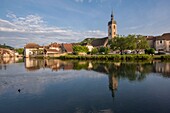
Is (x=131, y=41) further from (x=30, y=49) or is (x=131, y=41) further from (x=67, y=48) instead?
(x=30, y=49)

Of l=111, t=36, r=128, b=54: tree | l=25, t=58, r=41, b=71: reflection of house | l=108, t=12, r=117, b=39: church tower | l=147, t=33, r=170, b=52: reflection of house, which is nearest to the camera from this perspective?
l=25, t=58, r=41, b=71: reflection of house

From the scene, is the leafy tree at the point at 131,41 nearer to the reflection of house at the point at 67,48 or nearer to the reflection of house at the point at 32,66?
the reflection of house at the point at 32,66

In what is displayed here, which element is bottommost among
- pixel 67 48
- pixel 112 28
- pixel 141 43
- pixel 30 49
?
pixel 30 49

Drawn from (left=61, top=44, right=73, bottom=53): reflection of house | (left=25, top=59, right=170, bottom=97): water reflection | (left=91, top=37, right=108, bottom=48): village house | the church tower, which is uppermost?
the church tower

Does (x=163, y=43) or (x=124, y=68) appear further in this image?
(x=163, y=43)

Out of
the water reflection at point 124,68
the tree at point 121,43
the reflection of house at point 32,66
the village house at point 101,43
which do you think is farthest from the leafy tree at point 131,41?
the village house at point 101,43

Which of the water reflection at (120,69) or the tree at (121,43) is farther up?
the tree at (121,43)

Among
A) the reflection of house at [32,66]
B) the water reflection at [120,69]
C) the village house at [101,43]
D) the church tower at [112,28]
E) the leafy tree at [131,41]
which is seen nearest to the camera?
the water reflection at [120,69]

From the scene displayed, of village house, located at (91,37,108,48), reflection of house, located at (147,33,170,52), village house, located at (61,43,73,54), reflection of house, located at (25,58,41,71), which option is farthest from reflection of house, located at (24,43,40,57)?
reflection of house, located at (147,33,170,52)

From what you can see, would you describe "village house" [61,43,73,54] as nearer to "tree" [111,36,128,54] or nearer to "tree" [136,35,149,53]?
"tree" [111,36,128,54]

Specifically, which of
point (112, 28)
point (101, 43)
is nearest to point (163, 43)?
point (112, 28)

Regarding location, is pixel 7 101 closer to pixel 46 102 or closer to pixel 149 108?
pixel 46 102

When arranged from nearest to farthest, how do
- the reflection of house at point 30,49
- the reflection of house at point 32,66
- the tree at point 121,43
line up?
the reflection of house at point 32,66
the tree at point 121,43
the reflection of house at point 30,49

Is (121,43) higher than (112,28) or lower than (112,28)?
lower
